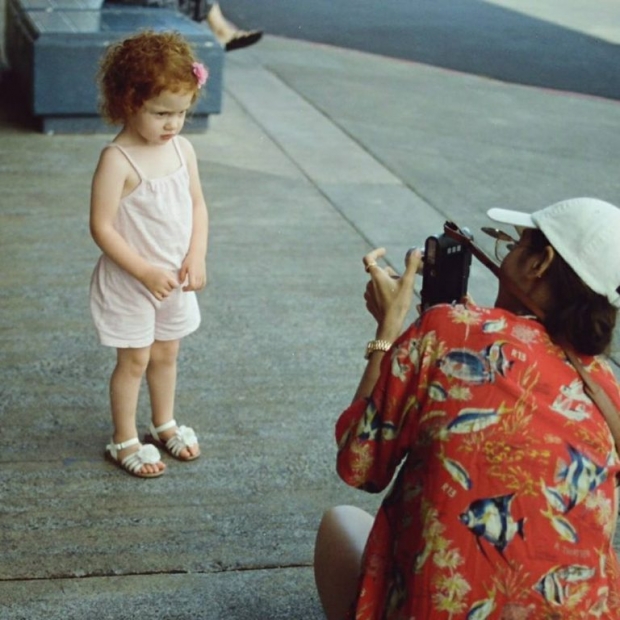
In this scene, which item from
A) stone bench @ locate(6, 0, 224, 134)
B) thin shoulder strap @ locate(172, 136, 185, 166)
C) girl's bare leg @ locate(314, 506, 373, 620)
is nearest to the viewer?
girl's bare leg @ locate(314, 506, 373, 620)

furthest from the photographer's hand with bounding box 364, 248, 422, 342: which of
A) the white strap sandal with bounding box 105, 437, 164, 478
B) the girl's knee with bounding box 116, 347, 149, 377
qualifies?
the white strap sandal with bounding box 105, 437, 164, 478

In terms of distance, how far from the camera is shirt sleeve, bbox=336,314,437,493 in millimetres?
2154

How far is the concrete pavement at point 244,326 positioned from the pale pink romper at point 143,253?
20.4 inches

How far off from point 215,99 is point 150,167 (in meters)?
4.63

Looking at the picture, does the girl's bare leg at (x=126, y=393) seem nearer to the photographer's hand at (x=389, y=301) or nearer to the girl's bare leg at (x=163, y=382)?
the girl's bare leg at (x=163, y=382)

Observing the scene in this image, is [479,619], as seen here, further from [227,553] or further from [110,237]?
[110,237]

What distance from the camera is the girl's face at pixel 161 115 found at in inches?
132

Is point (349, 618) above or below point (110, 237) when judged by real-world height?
below

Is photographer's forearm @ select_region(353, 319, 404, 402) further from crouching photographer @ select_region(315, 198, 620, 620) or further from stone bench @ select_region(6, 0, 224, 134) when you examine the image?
stone bench @ select_region(6, 0, 224, 134)

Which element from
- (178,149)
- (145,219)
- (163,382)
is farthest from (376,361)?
(163,382)

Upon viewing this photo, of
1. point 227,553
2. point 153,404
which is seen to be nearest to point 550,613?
point 227,553

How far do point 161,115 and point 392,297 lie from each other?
1.26 metres

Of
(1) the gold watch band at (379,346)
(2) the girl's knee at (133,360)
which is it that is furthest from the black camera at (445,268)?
(2) the girl's knee at (133,360)

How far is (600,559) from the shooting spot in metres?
2.13
